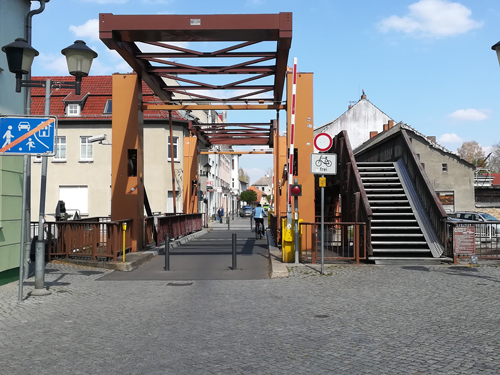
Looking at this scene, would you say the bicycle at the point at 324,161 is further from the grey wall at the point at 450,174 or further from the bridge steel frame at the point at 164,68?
the grey wall at the point at 450,174

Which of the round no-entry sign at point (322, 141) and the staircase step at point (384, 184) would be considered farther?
the staircase step at point (384, 184)

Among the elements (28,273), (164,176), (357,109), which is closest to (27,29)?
(28,273)

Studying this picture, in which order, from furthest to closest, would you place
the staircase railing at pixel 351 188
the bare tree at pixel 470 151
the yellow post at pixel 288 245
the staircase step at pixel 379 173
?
1. the bare tree at pixel 470 151
2. the staircase step at pixel 379 173
3. the staircase railing at pixel 351 188
4. the yellow post at pixel 288 245

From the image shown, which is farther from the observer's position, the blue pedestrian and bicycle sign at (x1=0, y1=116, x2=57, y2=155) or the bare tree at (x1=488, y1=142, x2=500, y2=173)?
the bare tree at (x1=488, y1=142, x2=500, y2=173)

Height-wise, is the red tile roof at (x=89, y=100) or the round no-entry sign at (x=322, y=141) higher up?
the red tile roof at (x=89, y=100)

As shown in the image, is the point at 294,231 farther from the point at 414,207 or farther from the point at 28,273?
the point at 28,273

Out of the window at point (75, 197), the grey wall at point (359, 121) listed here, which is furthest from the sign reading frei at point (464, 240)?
the grey wall at point (359, 121)

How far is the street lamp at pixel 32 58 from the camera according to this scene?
9.23 meters

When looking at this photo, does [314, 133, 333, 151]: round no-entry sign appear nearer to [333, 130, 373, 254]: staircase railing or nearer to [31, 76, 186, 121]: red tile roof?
[333, 130, 373, 254]: staircase railing

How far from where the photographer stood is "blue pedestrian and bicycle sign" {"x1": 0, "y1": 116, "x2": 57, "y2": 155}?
9.07 metres

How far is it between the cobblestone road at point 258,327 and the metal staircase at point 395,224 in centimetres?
238

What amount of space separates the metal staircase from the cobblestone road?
7.82ft

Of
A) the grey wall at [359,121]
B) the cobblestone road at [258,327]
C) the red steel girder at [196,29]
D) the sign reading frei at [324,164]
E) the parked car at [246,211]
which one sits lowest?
the cobblestone road at [258,327]

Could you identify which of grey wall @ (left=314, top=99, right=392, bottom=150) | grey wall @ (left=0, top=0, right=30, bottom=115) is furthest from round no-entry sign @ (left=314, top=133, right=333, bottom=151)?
grey wall @ (left=314, top=99, right=392, bottom=150)
